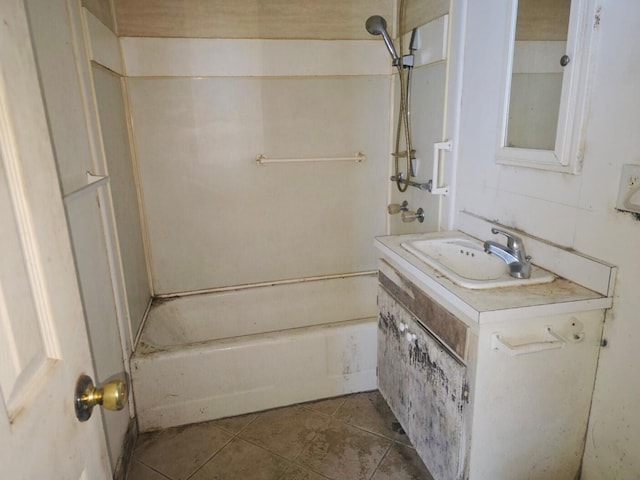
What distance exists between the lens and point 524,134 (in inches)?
58.3

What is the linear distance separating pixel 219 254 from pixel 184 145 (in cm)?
71

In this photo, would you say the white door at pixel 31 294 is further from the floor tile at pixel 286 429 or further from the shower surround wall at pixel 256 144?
the shower surround wall at pixel 256 144

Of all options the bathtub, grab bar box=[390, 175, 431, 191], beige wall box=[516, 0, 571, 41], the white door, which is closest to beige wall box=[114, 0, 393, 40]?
grab bar box=[390, 175, 431, 191]

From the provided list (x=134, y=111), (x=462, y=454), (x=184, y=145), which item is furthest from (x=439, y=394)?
(x=134, y=111)

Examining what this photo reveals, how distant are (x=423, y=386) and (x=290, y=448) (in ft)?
2.46

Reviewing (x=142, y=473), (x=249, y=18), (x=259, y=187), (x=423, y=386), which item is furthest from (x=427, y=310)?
(x=249, y=18)

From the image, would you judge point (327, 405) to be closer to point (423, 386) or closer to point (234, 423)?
point (234, 423)

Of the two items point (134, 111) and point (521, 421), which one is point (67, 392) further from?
point (134, 111)

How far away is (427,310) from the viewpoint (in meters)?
1.43

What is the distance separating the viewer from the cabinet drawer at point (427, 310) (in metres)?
1.24

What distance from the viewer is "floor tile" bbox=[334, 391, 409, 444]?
6.38 ft

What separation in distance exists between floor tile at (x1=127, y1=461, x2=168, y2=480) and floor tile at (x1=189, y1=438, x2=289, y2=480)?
0.51 feet

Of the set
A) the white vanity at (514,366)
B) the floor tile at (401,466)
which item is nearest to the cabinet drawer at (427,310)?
the white vanity at (514,366)

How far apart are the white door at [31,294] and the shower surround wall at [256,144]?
Answer: 1.89 meters
